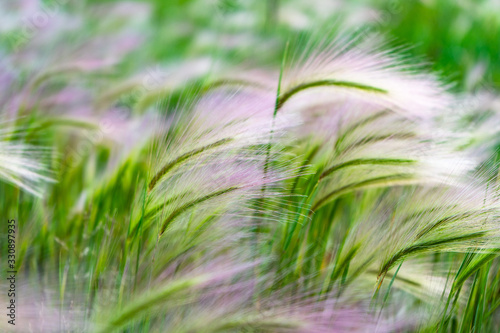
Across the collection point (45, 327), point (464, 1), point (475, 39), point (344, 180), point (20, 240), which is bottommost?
point (45, 327)

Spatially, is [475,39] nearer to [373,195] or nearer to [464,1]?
[464,1]

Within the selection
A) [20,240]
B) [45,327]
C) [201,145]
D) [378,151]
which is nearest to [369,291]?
[378,151]

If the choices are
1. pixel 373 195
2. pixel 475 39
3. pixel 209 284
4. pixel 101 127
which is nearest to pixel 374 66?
pixel 373 195

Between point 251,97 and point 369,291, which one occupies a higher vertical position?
point 251,97

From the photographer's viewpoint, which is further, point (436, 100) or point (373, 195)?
point (373, 195)

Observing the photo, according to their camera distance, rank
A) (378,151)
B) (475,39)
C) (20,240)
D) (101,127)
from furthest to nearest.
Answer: (475,39), (101,127), (20,240), (378,151)

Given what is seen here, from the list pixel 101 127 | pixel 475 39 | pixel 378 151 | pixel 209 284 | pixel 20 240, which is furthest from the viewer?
pixel 475 39
